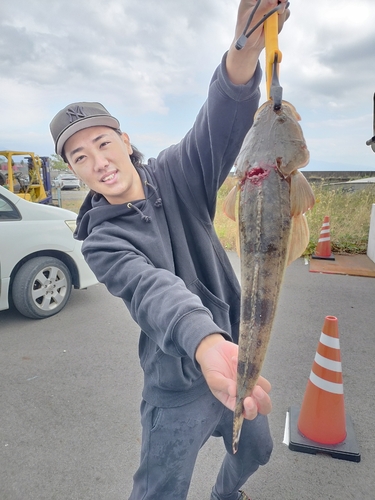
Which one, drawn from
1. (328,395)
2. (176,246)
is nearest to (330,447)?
(328,395)

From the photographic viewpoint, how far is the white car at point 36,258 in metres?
5.02

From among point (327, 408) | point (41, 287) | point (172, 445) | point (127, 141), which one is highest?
point (127, 141)

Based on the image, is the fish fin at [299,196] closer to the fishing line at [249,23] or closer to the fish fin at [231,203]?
the fish fin at [231,203]

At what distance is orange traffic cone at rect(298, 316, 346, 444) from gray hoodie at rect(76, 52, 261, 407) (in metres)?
1.26

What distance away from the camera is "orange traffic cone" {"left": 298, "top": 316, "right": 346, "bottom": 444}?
2.89 m

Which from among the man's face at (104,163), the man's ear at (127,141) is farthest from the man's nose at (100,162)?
the man's ear at (127,141)

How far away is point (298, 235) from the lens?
3.23 feet

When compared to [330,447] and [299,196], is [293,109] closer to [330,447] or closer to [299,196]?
[299,196]

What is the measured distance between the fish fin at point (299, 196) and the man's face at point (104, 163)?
97 cm

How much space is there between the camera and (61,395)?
365cm

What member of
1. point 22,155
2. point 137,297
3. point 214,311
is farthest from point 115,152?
point 22,155

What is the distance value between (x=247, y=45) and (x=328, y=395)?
2.60 m

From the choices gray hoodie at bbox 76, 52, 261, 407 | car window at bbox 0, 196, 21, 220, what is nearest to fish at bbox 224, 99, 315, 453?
gray hoodie at bbox 76, 52, 261, 407

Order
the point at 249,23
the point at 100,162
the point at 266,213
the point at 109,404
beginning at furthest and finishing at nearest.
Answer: the point at 109,404
the point at 100,162
the point at 249,23
the point at 266,213
